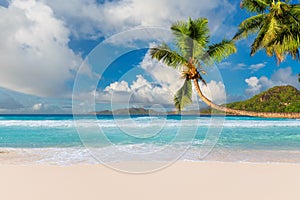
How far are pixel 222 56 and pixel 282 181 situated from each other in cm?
442

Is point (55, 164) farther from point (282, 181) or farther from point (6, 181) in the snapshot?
point (282, 181)

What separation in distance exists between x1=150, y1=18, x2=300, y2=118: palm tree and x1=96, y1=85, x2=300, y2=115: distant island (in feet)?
2.54

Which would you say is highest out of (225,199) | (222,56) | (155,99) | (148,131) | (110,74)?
(222,56)

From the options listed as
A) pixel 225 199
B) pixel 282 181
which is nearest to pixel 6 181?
pixel 225 199

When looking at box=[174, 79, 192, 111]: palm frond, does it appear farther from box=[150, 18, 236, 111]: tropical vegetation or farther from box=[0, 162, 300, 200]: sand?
box=[0, 162, 300, 200]: sand

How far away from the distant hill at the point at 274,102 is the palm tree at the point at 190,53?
10.2 meters

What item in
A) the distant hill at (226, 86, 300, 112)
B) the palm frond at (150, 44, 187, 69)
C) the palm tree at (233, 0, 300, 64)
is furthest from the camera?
the distant hill at (226, 86, 300, 112)

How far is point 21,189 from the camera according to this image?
20.4 feet

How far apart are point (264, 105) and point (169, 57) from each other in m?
14.9

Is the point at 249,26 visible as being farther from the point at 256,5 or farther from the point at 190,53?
the point at 190,53

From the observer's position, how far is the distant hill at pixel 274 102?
65.7 ft

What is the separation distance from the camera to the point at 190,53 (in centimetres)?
920

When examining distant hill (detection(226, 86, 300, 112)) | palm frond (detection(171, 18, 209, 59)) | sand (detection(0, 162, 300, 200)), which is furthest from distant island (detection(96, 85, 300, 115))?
palm frond (detection(171, 18, 209, 59))

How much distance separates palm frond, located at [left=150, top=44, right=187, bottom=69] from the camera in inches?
349
